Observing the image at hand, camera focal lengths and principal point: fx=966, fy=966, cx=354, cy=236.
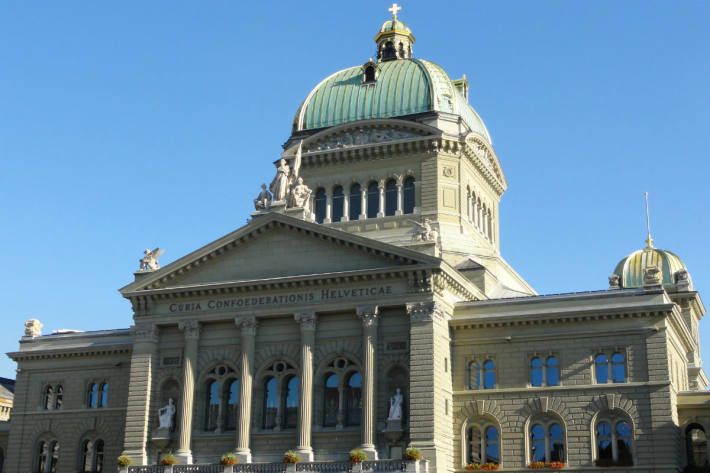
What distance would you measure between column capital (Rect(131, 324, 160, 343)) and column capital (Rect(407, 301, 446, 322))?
52.5 ft

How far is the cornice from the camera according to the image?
63.7 m

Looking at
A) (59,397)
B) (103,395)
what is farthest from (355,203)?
(59,397)

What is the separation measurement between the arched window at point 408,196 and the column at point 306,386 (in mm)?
15715

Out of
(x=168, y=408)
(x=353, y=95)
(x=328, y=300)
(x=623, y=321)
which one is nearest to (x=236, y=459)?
(x=168, y=408)

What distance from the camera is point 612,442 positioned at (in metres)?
50.8

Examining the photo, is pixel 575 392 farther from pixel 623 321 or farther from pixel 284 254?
pixel 284 254

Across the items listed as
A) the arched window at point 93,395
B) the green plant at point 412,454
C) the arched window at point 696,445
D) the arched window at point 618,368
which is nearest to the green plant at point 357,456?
the green plant at point 412,454

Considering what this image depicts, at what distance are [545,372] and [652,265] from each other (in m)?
28.3

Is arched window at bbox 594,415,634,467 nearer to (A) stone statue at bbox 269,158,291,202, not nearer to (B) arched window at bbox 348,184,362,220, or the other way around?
(A) stone statue at bbox 269,158,291,202

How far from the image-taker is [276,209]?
190ft

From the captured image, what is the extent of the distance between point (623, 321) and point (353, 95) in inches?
1146

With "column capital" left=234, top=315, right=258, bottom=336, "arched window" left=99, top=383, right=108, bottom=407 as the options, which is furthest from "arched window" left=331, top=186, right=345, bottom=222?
"arched window" left=99, top=383, right=108, bottom=407

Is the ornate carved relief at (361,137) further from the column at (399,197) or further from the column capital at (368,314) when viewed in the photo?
the column capital at (368,314)

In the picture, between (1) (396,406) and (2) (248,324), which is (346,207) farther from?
(1) (396,406)
